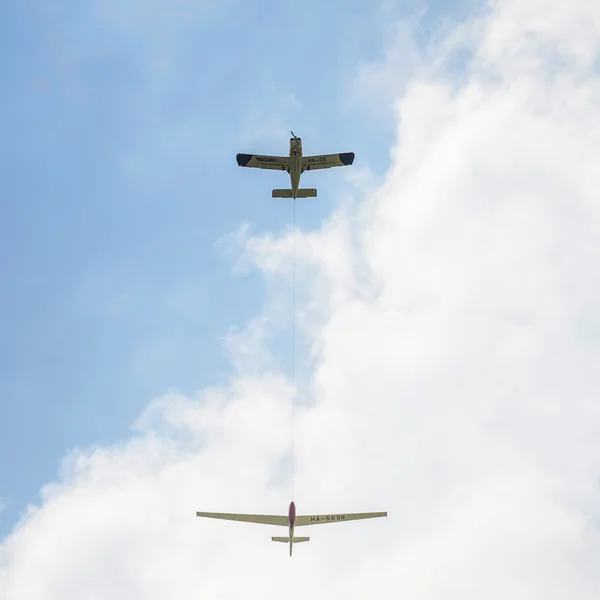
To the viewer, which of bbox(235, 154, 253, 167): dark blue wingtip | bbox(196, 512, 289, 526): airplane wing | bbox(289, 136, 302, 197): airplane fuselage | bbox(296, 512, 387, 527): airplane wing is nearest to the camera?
bbox(196, 512, 289, 526): airplane wing

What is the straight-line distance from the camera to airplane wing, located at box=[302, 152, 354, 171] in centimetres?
7600

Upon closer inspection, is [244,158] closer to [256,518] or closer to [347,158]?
[347,158]

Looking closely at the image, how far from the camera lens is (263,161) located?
252 ft

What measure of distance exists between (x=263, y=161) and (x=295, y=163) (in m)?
3.56

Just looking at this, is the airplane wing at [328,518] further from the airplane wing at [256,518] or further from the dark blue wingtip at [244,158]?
the dark blue wingtip at [244,158]

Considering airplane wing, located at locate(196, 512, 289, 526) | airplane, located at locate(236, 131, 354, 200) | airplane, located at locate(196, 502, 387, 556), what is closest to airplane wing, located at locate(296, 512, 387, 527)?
airplane, located at locate(196, 502, 387, 556)

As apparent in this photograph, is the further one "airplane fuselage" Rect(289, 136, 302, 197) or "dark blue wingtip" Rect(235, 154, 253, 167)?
"dark blue wingtip" Rect(235, 154, 253, 167)

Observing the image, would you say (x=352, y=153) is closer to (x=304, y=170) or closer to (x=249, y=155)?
(x=304, y=170)

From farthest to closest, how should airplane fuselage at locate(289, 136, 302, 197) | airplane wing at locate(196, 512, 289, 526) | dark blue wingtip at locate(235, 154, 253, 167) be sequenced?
dark blue wingtip at locate(235, 154, 253, 167)
airplane fuselage at locate(289, 136, 302, 197)
airplane wing at locate(196, 512, 289, 526)

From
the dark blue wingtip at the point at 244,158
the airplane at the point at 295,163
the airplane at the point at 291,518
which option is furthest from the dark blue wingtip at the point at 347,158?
the airplane at the point at 291,518

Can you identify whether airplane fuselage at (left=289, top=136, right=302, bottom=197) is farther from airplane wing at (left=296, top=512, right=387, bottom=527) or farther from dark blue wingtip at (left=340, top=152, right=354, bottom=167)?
airplane wing at (left=296, top=512, right=387, bottom=527)

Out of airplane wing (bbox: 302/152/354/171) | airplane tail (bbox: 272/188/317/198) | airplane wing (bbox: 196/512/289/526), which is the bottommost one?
airplane wing (bbox: 196/512/289/526)

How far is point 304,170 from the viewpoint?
76.4 meters

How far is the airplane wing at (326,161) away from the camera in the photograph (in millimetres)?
76000
